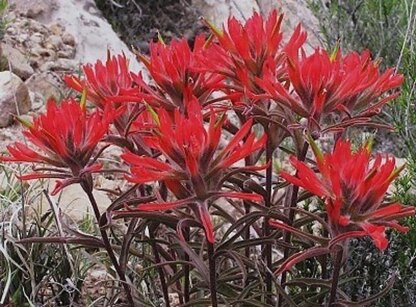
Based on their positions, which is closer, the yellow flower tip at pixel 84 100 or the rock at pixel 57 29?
the yellow flower tip at pixel 84 100

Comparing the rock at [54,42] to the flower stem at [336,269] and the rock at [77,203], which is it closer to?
the rock at [77,203]

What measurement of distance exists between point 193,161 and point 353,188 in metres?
0.24

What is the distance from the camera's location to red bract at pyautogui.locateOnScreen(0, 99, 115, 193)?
4.15ft

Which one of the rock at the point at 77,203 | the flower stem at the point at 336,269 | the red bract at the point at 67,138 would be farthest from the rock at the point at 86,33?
the flower stem at the point at 336,269

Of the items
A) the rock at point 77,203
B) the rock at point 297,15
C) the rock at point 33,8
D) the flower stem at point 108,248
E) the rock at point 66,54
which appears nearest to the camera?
the flower stem at point 108,248

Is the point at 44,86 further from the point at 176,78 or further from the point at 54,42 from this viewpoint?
the point at 176,78

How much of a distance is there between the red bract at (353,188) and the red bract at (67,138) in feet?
1.11

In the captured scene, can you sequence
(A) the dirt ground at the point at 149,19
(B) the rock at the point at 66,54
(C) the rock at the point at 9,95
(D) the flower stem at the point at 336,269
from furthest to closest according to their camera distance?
(A) the dirt ground at the point at 149,19, (B) the rock at the point at 66,54, (C) the rock at the point at 9,95, (D) the flower stem at the point at 336,269

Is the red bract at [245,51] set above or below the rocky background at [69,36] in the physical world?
above

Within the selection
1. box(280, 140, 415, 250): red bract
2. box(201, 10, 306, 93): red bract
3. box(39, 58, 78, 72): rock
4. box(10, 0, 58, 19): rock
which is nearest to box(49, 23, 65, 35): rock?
box(10, 0, 58, 19): rock

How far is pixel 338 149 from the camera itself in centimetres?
115

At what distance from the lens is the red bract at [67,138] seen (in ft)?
4.15

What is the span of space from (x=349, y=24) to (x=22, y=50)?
1.63 m

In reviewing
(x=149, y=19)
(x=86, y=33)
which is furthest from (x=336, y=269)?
(x=149, y=19)
